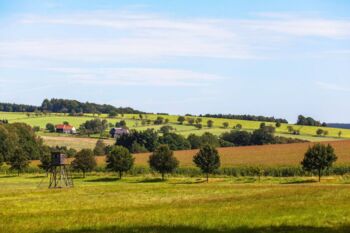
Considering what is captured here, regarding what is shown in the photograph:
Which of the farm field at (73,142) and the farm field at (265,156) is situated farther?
the farm field at (73,142)

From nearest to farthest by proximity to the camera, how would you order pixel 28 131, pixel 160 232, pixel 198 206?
pixel 160 232, pixel 198 206, pixel 28 131

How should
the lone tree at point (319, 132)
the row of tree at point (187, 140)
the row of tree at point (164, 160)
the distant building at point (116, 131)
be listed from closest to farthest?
the row of tree at point (164, 160)
the row of tree at point (187, 140)
the lone tree at point (319, 132)
the distant building at point (116, 131)

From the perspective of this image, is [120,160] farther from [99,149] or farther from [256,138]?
[256,138]

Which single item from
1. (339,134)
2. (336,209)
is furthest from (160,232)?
(339,134)

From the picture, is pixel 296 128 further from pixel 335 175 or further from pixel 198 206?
pixel 198 206

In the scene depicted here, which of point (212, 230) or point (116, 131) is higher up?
point (116, 131)

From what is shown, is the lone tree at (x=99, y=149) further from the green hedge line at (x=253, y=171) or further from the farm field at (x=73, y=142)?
the green hedge line at (x=253, y=171)

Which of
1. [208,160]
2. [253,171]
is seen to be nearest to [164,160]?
[208,160]

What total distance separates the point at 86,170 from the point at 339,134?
95218 mm

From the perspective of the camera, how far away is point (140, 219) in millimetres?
30469

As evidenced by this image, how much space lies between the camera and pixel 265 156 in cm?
10894

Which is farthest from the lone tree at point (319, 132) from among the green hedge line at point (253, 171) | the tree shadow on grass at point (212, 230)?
the tree shadow on grass at point (212, 230)

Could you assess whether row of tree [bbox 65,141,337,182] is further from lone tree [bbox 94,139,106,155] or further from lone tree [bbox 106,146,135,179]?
lone tree [bbox 94,139,106,155]

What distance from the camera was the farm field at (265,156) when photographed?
98188 mm
